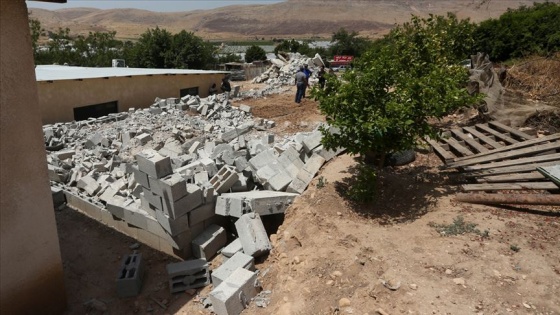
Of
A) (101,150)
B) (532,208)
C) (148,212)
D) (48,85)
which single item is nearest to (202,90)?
(48,85)

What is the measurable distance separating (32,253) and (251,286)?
2683 millimetres

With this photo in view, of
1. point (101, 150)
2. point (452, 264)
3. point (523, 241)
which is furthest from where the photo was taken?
point (101, 150)

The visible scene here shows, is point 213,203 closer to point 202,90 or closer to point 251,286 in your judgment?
point 251,286

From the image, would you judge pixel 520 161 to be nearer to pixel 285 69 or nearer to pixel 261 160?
pixel 261 160

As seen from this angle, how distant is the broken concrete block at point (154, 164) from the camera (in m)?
5.49

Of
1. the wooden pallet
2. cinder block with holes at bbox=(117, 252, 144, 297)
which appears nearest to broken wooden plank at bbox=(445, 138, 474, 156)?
the wooden pallet

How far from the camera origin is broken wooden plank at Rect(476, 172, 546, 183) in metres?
5.76

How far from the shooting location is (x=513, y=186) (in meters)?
5.62

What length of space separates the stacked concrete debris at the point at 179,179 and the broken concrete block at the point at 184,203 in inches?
0.6

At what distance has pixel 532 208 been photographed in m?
5.31

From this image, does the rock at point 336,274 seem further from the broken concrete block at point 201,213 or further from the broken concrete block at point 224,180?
the broken concrete block at point 224,180

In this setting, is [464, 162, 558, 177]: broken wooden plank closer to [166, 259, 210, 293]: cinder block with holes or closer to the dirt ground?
the dirt ground

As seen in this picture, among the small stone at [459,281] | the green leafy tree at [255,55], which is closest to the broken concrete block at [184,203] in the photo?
the small stone at [459,281]

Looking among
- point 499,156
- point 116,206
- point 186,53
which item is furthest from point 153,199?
point 186,53
